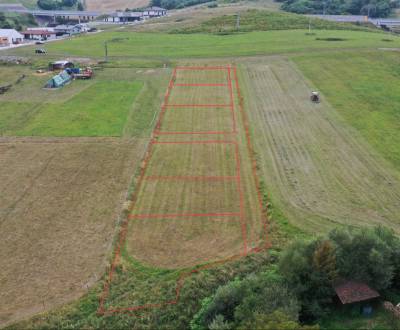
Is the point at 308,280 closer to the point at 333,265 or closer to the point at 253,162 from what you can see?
the point at 333,265

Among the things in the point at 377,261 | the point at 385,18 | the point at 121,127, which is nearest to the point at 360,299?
the point at 377,261

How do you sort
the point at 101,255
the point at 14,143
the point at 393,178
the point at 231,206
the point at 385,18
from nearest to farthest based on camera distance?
the point at 101,255
the point at 231,206
the point at 393,178
the point at 14,143
the point at 385,18

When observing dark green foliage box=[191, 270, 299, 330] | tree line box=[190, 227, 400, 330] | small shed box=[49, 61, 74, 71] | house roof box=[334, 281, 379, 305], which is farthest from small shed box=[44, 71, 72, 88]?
house roof box=[334, 281, 379, 305]

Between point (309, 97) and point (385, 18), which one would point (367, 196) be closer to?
point (309, 97)

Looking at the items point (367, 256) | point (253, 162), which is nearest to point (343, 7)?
point (253, 162)

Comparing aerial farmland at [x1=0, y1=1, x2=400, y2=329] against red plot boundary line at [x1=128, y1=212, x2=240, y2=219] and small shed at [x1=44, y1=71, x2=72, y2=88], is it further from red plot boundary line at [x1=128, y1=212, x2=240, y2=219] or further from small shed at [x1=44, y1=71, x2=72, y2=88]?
small shed at [x1=44, y1=71, x2=72, y2=88]

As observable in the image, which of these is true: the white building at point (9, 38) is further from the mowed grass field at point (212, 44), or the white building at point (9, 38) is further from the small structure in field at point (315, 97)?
the small structure in field at point (315, 97)

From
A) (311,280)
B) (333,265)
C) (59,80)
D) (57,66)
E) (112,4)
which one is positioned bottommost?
(311,280)
